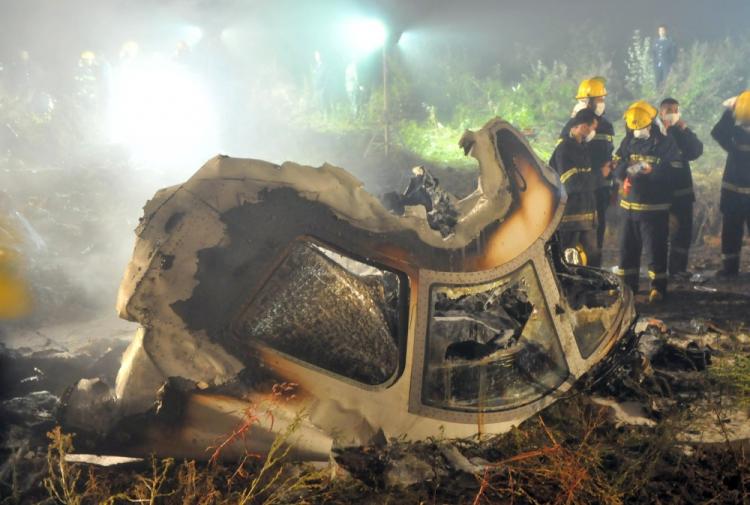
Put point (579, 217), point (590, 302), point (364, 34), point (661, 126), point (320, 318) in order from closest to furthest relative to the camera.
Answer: point (320, 318), point (590, 302), point (579, 217), point (661, 126), point (364, 34)

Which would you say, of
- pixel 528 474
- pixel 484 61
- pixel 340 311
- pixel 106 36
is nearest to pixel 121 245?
pixel 340 311

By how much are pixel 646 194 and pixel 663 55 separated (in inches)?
453

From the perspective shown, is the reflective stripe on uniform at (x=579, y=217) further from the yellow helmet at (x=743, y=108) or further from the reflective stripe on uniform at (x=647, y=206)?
the yellow helmet at (x=743, y=108)

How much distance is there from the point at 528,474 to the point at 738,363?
225 cm

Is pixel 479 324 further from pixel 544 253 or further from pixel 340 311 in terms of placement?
pixel 340 311

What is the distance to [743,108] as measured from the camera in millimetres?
7852

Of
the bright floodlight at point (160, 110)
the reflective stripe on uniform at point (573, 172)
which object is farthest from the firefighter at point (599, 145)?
the bright floodlight at point (160, 110)

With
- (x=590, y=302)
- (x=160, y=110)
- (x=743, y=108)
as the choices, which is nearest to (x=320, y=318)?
(x=590, y=302)

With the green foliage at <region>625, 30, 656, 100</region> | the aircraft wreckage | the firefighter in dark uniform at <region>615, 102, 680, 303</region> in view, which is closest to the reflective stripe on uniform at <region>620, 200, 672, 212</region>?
the firefighter in dark uniform at <region>615, 102, 680, 303</region>

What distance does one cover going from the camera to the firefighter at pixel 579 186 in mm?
7254

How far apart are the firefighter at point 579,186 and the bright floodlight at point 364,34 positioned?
32.0ft

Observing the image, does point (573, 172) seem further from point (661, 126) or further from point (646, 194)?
point (661, 126)

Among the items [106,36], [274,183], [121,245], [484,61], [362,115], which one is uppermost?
[106,36]

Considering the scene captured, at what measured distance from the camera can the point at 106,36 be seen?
28.2 meters
